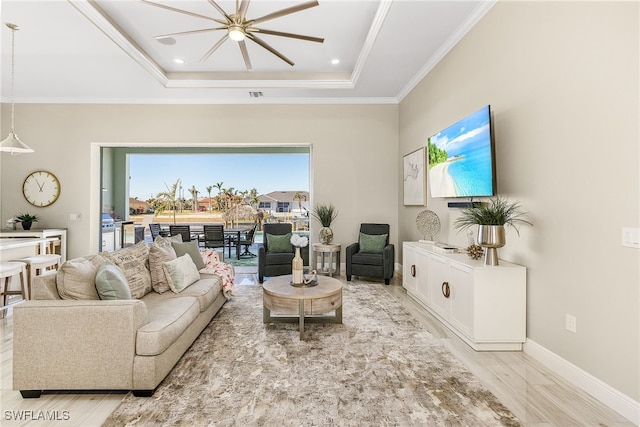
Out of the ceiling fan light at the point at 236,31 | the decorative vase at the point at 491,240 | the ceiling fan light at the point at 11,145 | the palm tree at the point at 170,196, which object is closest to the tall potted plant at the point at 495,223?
the decorative vase at the point at 491,240

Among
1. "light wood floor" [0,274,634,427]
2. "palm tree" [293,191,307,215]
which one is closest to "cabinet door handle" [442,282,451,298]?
"light wood floor" [0,274,634,427]

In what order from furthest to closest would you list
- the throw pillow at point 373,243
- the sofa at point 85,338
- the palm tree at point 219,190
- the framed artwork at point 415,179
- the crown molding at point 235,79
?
1. the palm tree at point 219,190
2. the throw pillow at point 373,243
3. the framed artwork at point 415,179
4. the crown molding at point 235,79
5. the sofa at point 85,338

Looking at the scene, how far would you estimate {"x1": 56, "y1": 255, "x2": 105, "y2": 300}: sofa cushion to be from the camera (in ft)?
7.25

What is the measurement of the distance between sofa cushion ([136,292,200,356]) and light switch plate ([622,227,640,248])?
10.0 ft

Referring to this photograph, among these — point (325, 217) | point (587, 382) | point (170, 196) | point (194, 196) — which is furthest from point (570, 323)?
point (170, 196)

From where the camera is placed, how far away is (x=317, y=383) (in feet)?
7.54

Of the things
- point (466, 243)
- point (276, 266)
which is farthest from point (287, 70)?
point (466, 243)

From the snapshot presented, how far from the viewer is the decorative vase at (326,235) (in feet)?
19.2

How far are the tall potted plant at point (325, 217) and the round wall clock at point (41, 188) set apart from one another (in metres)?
5.02

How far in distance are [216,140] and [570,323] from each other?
5950mm

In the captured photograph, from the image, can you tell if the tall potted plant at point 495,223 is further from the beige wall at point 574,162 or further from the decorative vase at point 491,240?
the beige wall at point 574,162

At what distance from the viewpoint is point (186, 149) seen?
9180 millimetres

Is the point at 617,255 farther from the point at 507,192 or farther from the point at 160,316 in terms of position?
the point at 160,316

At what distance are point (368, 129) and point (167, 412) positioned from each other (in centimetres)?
557
